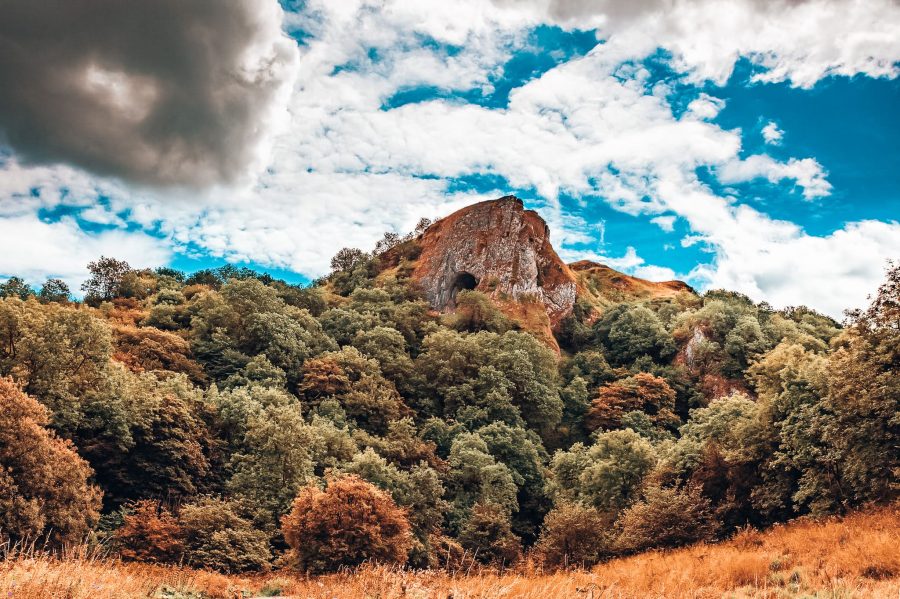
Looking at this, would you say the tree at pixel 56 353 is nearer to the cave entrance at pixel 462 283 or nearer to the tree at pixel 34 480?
the tree at pixel 34 480

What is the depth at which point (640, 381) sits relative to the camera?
5884cm

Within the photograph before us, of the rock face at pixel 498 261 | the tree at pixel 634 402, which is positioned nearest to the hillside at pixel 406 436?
the tree at pixel 634 402

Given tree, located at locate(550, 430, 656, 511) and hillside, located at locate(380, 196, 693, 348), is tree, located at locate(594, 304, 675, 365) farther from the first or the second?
tree, located at locate(550, 430, 656, 511)

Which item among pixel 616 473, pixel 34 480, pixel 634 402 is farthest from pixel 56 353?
pixel 634 402

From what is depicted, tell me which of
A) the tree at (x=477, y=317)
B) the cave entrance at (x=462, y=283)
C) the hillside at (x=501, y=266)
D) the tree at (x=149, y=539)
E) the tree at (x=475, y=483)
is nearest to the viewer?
the tree at (x=149, y=539)

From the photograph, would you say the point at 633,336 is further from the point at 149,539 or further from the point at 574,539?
the point at 149,539

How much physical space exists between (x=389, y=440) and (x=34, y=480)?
24.4 meters

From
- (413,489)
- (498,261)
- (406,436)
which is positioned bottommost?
(413,489)

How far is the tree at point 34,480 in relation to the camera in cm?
1895

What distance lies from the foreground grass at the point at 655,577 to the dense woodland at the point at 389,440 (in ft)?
9.25

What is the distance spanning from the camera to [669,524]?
70.0 ft

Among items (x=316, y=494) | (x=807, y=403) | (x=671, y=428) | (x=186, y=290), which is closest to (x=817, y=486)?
(x=807, y=403)

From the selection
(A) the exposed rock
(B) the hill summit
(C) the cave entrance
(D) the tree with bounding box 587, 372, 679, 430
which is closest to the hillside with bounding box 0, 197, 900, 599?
(D) the tree with bounding box 587, 372, 679, 430

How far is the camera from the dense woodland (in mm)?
20406
